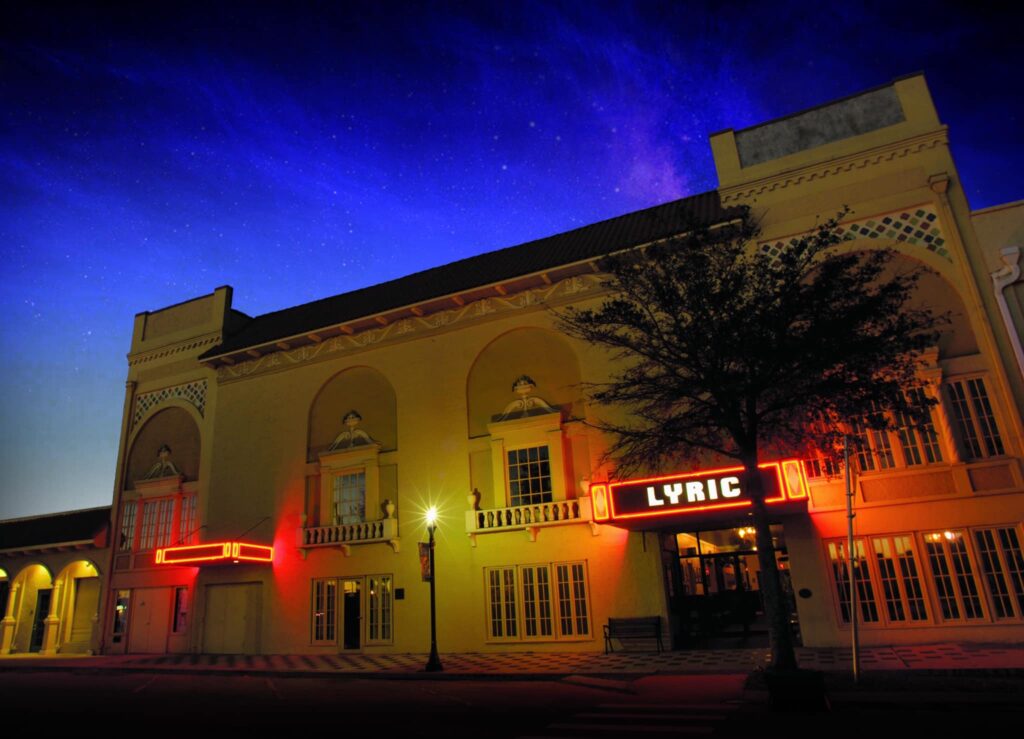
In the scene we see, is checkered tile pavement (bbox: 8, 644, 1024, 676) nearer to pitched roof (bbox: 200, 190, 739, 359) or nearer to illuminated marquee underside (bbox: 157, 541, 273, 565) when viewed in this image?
illuminated marquee underside (bbox: 157, 541, 273, 565)

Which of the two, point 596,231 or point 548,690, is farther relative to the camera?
point 596,231

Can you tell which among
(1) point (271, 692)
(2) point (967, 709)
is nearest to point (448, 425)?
(1) point (271, 692)

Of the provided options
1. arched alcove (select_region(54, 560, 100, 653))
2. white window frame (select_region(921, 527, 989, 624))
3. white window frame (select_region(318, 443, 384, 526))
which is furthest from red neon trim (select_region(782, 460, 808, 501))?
arched alcove (select_region(54, 560, 100, 653))

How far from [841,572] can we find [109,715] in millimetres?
17241

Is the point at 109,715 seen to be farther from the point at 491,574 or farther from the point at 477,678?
the point at 491,574

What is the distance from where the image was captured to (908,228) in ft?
60.1

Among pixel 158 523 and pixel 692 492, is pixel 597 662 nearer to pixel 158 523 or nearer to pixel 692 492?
pixel 692 492

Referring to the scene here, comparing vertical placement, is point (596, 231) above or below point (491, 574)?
above

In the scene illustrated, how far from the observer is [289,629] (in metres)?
23.8

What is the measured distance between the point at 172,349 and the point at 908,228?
30219 millimetres

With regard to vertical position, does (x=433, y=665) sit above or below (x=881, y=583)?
below

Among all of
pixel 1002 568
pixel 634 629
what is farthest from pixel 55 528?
pixel 1002 568

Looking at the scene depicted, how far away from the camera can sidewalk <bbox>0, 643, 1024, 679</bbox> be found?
1298cm

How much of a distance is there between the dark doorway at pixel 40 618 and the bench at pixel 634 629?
28231 mm
